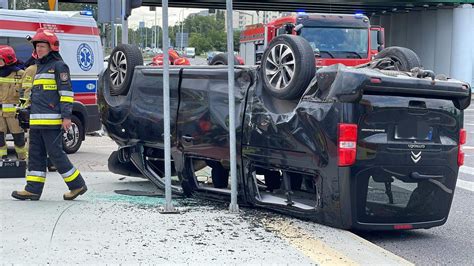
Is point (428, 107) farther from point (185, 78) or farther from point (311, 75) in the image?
point (185, 78)

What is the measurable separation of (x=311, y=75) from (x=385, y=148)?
0.97 meters

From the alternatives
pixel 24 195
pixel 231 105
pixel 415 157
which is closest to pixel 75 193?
pixel 24 195

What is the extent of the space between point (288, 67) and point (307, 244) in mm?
1724

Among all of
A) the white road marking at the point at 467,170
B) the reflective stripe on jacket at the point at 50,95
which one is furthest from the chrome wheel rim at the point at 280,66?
the white road marking at the point at 467,170

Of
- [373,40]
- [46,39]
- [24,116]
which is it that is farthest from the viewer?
[373,40]

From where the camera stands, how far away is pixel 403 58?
23.4ft

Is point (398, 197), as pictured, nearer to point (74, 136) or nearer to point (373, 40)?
point (74, 136)

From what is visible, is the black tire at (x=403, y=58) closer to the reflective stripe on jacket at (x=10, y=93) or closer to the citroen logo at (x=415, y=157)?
the citroen logo at (x=415, y=157)

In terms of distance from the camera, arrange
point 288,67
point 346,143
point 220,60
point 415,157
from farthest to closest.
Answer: point 220,60 → point 288,67 → point 415,157 → point 346,143

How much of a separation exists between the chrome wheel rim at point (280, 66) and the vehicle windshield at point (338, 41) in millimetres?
11161

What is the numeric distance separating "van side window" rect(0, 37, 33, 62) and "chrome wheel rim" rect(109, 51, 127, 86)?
420 centimetres

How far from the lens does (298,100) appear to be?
21.1ft

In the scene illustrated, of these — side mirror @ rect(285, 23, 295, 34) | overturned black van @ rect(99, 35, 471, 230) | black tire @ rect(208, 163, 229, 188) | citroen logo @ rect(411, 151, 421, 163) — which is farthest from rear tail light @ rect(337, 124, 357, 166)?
side mirror @ rect(285, 23, 295, 34)

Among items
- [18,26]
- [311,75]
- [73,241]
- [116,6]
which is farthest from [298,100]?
[116,6]
